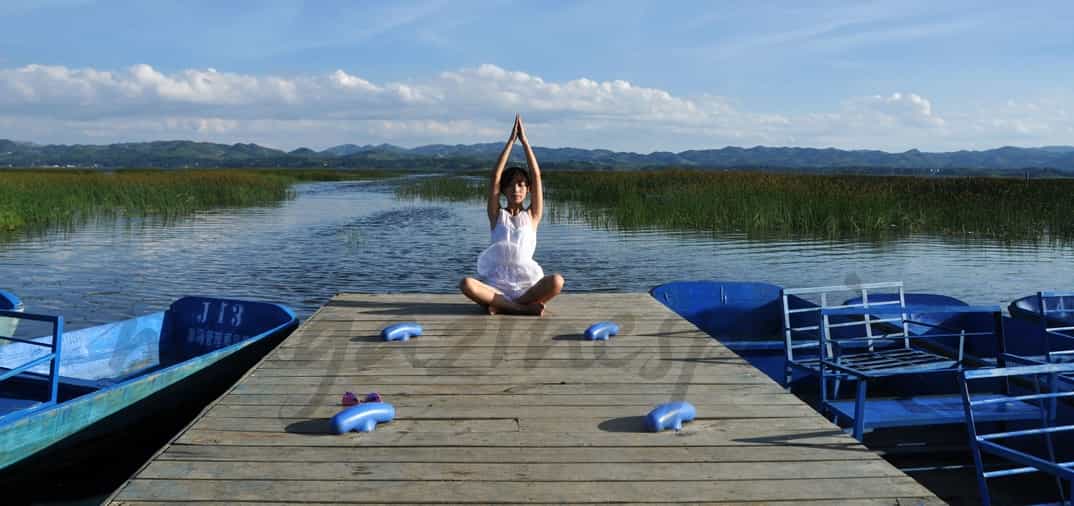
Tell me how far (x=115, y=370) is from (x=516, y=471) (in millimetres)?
4732

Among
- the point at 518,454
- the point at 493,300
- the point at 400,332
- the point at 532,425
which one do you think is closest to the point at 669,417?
the point at 532,425

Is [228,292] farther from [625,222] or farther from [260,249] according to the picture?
[625,222]

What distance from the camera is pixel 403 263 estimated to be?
1578cm

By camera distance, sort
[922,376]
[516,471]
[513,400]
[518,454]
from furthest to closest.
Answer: [922,376]
[513,400]
[518,454]
[516,471]

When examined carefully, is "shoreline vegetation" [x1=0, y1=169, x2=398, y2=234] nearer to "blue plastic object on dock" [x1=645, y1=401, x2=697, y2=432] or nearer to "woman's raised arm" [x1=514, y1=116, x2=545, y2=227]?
"woman's raised arm" [x1=514, y1=116, x2=545, y2=227]

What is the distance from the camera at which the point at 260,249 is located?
17.7 metres

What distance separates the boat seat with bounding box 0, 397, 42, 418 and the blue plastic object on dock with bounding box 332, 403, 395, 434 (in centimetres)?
277

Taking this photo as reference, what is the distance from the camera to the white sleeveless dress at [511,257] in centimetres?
677

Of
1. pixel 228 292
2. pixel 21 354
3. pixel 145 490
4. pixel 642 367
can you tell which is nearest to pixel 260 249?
pixel 228 292

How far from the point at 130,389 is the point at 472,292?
8.70 feet

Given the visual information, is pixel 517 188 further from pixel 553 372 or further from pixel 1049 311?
pixel 1049 311

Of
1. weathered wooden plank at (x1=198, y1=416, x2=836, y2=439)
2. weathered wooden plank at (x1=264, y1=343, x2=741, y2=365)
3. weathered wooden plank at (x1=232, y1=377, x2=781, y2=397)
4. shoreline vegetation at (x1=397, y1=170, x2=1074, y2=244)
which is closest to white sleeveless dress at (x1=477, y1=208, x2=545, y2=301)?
weathered wooden plank at (x1=264, y1=343, x2=741, y2=365)

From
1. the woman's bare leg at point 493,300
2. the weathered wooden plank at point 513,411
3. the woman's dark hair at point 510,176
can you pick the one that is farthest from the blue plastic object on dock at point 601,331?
the weathered wooden plank at point 513,411

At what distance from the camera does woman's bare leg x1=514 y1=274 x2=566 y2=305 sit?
6.58 m
